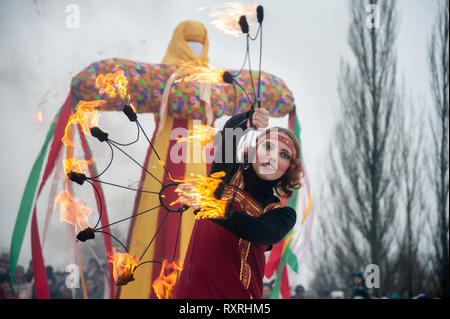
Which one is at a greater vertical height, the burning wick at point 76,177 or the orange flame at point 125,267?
the burning wick at point 76,177

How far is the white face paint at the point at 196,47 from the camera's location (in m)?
3.13

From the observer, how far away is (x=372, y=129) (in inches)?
214

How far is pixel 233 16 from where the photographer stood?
72.5 inches

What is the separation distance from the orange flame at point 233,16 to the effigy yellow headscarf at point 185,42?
119 cm

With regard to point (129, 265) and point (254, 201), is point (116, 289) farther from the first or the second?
point (254, 201)

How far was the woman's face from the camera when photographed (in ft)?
5.31

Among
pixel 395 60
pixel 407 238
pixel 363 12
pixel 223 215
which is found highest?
pixel 363 12

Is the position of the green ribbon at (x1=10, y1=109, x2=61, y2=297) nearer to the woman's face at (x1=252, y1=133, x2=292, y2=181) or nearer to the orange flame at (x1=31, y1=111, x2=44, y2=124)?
the orange flame at (x1=31, y1=111, x2=44, y2=124)

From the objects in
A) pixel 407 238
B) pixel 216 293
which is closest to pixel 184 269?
pixel 216 293

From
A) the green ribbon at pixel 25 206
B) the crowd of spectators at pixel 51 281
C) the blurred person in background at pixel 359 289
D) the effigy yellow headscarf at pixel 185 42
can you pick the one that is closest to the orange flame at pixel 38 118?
the green ribbon at pixel 25 206

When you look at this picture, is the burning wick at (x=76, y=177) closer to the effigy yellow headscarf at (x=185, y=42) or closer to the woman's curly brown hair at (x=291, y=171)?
the woman's curly brown hair at (x=291, y=171)

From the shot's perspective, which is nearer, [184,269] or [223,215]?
[223,215]

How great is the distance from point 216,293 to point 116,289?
Result: 147 centimetres

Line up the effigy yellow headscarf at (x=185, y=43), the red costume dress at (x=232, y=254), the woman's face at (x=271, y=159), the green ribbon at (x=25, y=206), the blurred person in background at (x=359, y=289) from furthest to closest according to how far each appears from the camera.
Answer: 1. the blurred person in background at (x=359, y=289)
2. the effigy yellow headscarf at (x=185, y=43)
3. the green ribbon at (x=25, y=206)
4. the woman's face at (x=271, y=159)
5. the red costume dress at (x=232, y=254)
